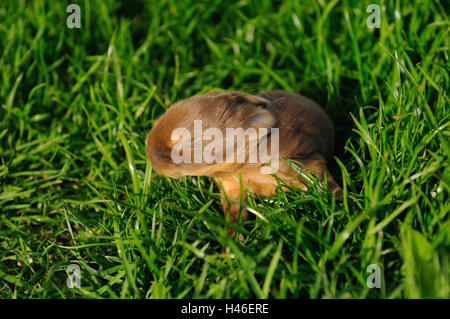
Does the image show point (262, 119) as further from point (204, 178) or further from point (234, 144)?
point (204, 178)

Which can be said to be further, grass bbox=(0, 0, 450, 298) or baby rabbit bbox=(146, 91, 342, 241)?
baby rabbit bbox=(146, 91, 342, 241)

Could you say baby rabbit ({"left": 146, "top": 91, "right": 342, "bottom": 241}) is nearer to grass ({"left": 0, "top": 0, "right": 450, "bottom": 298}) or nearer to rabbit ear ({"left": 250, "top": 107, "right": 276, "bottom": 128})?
rabbit ear ({"left": 250, "top": 107, "right": 276, "bottom": 128})

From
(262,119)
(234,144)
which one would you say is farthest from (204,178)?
(262,119)

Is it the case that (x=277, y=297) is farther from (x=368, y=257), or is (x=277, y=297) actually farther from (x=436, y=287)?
(x=436, y=287)

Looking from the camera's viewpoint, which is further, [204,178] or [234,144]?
[204,178]

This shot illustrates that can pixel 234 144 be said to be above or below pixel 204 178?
above

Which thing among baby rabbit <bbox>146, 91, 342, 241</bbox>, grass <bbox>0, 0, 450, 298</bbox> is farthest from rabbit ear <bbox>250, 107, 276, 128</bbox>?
grass <bbox>0, 0, 450, 298</bbox>
